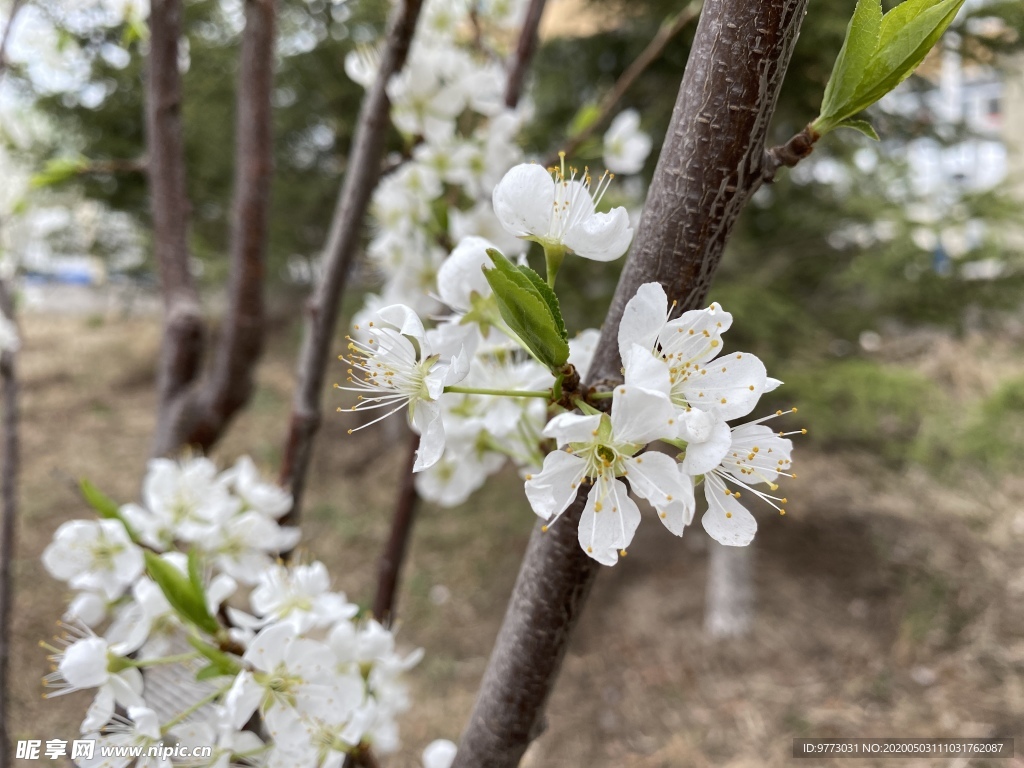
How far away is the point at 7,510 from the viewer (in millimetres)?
975

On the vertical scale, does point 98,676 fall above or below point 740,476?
below

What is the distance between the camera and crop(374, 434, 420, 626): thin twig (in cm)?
75

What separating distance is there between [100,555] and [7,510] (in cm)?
54

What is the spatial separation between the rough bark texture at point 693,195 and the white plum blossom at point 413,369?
86mm

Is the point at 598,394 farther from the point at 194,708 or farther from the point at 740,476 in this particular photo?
the point at 194,708

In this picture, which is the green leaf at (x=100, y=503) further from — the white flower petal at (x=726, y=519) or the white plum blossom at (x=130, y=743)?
the white flower petal at (x=726, y=519)

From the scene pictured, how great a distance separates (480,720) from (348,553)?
2.75 m

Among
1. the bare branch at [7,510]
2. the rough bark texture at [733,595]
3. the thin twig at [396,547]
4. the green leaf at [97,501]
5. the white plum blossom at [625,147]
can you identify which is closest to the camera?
the green leaf at [97,501]

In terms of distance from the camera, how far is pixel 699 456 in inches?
11.4

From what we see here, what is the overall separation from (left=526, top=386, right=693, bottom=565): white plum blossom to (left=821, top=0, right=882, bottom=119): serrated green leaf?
0.19 m

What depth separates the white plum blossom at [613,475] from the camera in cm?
29

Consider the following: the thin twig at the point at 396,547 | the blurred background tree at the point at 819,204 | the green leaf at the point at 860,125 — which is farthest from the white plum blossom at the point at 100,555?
the blurred background tree at the point at 819,204

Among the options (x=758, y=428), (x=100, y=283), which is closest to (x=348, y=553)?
(x=758, y=428)

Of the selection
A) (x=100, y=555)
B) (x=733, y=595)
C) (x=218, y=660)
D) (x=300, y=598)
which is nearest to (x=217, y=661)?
(x=218, y=660)
